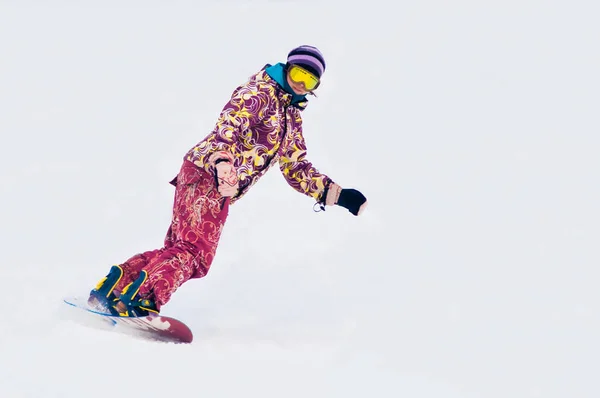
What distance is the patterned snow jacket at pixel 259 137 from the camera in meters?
4.23

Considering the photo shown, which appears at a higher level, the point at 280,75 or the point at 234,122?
the point at 280,75

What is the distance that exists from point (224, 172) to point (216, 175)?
71 millimetres

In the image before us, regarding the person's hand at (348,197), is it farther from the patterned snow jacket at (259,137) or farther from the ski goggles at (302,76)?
the ski goggles at (302,76)

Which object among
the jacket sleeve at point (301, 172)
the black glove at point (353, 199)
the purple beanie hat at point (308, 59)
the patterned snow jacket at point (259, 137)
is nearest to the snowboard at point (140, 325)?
the patterned snow jacket at point (259, 137)

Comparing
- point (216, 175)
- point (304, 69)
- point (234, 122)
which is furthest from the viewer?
point (304, 69)

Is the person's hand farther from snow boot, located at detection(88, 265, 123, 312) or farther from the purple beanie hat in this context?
snow boot, located at detection(88, 265, 123, 312)

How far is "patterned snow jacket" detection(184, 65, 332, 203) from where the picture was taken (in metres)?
4.23

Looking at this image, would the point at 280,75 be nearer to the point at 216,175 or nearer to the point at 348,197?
the point at 216,175

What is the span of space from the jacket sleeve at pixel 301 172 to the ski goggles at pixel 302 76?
376mm

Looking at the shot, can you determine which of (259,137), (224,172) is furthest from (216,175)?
(259,137)

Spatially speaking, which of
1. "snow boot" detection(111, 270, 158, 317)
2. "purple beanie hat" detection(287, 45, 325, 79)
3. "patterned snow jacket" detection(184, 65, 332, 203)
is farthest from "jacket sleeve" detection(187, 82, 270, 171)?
"snow boot" detection(111, 270, 158, 317)

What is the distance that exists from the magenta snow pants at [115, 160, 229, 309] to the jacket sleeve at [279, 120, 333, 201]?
0.58 metres

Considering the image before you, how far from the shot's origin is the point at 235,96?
434 cm

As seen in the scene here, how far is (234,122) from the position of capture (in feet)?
13.8
